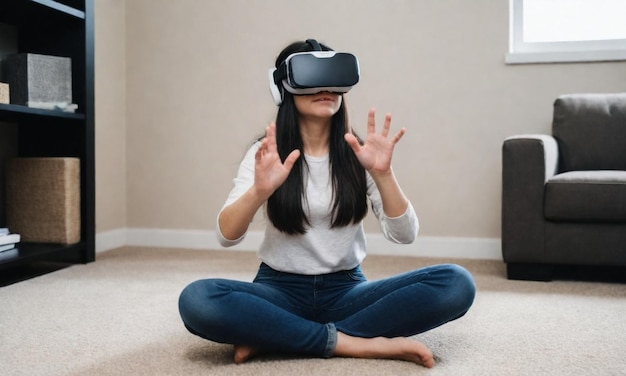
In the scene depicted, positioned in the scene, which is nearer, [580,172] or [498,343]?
[498,343]

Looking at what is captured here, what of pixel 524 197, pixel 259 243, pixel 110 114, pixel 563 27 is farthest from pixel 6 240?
pixel 563 27

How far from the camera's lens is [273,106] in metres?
3.37

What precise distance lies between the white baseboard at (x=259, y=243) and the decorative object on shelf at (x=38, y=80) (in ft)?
2.79

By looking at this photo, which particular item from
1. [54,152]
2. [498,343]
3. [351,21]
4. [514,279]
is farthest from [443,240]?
[54,152]

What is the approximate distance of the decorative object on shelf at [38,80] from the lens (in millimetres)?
2613

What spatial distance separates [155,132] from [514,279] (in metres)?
2.00

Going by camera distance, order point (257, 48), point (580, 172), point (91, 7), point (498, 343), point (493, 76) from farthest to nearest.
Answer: point (257, 48)
point (493, 76)
point (91, 7)
point (580, 172)
point (498, 343)

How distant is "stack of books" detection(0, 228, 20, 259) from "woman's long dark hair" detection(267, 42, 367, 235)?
4.73ft

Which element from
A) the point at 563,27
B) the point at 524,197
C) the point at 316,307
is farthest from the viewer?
the point at 563,27

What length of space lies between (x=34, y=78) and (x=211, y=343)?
1525 mm

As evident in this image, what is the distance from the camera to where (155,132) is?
352cm

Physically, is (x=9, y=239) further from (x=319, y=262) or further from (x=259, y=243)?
(x=319, y=262)

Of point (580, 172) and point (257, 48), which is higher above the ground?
point (257, 48)

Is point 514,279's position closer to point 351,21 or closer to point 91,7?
point 351,21
